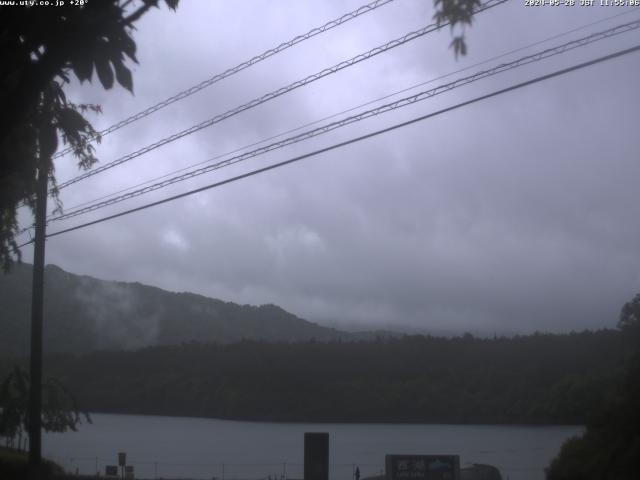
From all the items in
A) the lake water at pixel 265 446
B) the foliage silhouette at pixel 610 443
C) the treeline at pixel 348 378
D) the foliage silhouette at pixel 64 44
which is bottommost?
the lake water at pixel 265 446

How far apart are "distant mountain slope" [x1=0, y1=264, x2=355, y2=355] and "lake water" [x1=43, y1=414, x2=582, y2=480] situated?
633cm

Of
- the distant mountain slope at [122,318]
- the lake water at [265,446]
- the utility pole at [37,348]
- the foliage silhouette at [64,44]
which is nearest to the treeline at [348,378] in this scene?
the lake water at [265,446]

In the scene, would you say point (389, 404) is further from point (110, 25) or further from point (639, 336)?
point (110, 25)

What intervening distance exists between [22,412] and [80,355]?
2687 cm

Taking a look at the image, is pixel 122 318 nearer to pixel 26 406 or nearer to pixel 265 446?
pixel 265 446

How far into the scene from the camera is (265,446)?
42000mm

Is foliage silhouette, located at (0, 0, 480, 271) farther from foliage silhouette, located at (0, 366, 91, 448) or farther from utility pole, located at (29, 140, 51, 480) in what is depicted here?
foliage silhouette, located at (0, 366, 91, 448)

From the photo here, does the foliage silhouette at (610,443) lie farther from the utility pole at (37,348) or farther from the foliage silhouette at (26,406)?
the foliage silhouette at (26,406)

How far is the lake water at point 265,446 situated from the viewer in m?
29.9

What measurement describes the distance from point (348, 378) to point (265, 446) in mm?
9328

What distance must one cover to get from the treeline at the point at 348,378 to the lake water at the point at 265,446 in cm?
93

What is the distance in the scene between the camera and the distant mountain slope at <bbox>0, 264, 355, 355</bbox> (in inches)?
1828

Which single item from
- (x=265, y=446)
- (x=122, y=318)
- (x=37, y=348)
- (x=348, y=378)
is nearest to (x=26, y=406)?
(x=37, y=348)

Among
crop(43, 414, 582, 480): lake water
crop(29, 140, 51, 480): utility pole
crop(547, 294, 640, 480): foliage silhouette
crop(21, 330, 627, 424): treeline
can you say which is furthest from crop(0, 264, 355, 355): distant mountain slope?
crop(547, 294, 640, 480): foliage silhouette
